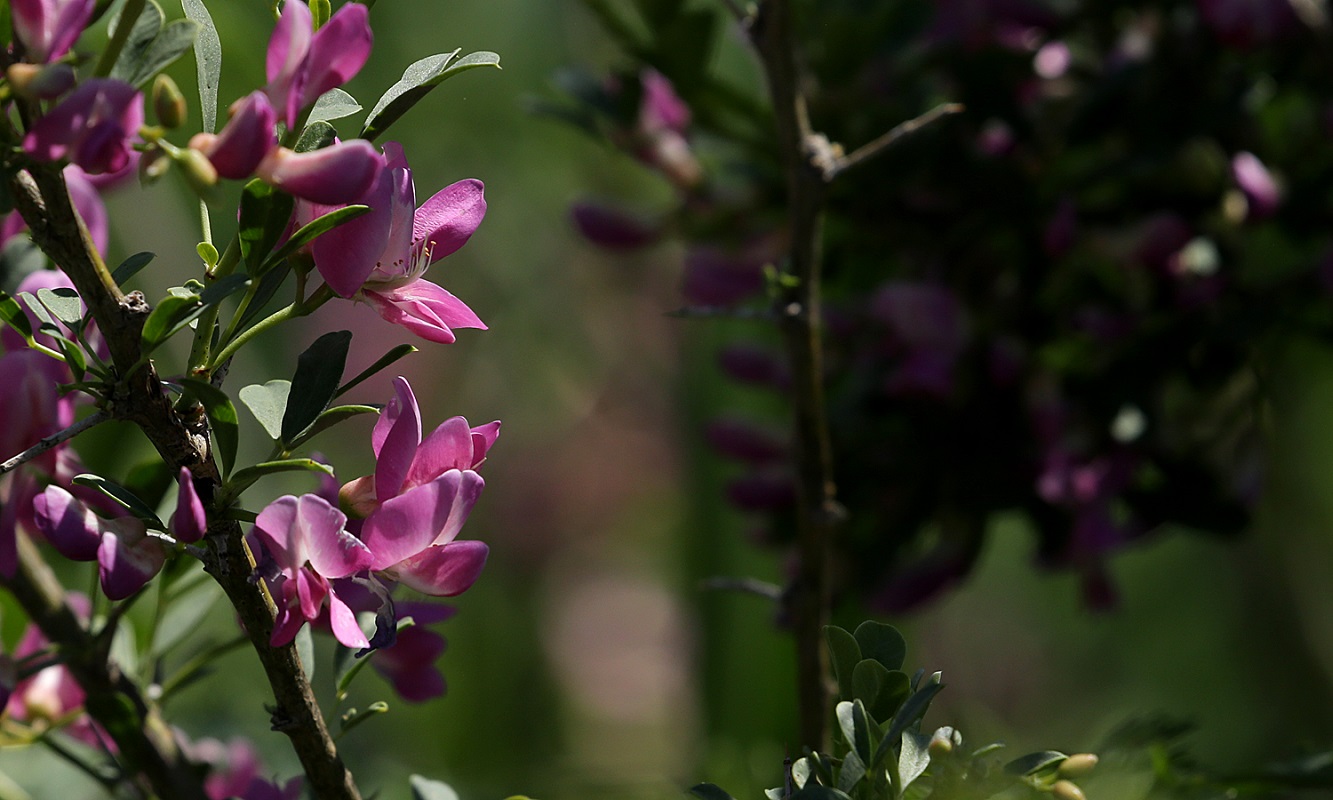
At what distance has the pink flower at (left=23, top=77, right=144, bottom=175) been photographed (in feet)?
0.74

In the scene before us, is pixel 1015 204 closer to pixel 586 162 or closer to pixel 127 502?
pixel 127 502

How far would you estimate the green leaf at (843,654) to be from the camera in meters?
0.27

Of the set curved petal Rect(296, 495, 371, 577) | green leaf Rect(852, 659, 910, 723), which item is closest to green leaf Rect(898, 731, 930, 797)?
green leaf Rect(852, 659, 910, 723)

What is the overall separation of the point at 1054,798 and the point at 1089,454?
0.28m

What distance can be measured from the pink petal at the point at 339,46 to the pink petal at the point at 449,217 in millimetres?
36

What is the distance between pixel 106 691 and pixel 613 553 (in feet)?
4.66

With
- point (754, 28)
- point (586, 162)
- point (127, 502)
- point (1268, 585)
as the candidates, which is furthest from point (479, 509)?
point (127, 502)

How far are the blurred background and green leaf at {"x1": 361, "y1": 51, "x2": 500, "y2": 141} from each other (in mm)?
302

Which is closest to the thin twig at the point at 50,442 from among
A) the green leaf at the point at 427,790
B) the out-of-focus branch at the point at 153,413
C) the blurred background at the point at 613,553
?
the out-of-focus branch at the point at 153,413

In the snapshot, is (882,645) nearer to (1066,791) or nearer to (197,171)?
(1066,791)

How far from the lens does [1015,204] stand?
54 cm

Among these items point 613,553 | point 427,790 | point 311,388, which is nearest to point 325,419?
point 311,388

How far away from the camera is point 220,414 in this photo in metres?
0.25

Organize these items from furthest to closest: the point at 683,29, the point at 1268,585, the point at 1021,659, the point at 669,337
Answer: the point at 1021,659 < the point at 669,337 < the point at 1268,585 < the point at 683,29
